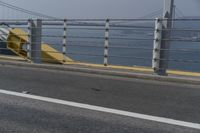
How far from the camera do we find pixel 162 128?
576 cm

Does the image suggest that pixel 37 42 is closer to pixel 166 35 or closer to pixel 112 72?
pixel 112 72

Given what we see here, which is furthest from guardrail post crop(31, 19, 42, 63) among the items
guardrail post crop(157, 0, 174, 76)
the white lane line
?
the white lane line

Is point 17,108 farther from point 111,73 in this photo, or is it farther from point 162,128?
point 111,73

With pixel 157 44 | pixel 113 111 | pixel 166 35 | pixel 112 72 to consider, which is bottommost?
pixel 113 111

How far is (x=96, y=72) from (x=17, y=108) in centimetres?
427

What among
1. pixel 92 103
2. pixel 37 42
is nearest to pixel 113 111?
pixel 92 103

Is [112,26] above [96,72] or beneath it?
above

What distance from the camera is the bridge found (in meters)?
6.03

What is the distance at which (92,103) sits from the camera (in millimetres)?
7254

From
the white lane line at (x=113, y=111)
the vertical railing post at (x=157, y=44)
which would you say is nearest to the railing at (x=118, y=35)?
the vertical railing post at (x=157, y=44)

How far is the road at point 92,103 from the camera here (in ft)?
19.1

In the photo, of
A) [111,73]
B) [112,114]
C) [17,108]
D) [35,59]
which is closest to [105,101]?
[112,114]

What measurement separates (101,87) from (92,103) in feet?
5.36

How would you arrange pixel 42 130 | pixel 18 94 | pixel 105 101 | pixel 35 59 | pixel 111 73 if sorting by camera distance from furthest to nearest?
1. pixel 35 59
2. pixel 111 73
3. pixel 18 94
4. pixel 105 101
5. pixel 42 130
